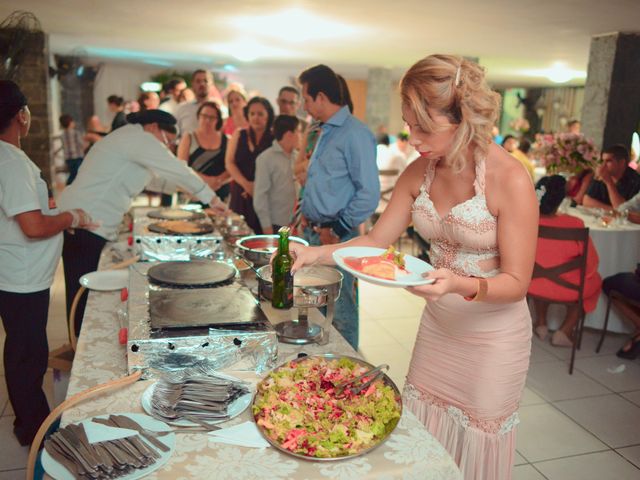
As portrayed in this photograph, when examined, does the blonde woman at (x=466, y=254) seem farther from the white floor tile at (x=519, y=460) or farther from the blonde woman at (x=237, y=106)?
the blonde woman at (x=237, y=106)

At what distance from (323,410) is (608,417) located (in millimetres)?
2037

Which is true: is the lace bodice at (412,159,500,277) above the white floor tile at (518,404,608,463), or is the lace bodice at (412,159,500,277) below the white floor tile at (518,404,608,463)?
above

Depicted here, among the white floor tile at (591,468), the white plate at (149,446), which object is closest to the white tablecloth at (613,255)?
the white floor tile at (591,468)

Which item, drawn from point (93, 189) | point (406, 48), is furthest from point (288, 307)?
point (406, 48)

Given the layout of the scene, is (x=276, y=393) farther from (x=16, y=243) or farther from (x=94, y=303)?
(x=16, y=243)

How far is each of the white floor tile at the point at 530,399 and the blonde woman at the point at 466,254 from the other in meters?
1.31

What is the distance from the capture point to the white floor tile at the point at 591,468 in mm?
2092

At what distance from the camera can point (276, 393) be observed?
111 cm

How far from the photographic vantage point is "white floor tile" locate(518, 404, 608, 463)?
2247 millimetres

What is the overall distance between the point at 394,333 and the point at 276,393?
2.45m

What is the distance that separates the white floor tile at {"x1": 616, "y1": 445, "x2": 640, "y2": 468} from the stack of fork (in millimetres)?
1848

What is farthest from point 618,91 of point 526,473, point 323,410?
point 323,410

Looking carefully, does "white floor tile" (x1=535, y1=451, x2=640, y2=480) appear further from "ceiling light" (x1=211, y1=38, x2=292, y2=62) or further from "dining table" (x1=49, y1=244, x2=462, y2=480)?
"ceiling light" (x1=211, y1=38, x2=292, y2=62)

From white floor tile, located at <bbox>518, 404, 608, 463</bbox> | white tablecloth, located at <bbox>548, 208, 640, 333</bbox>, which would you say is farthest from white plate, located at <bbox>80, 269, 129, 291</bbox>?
white tablecloth, located at <bbox>548, 208, 640, 333</bbox>
